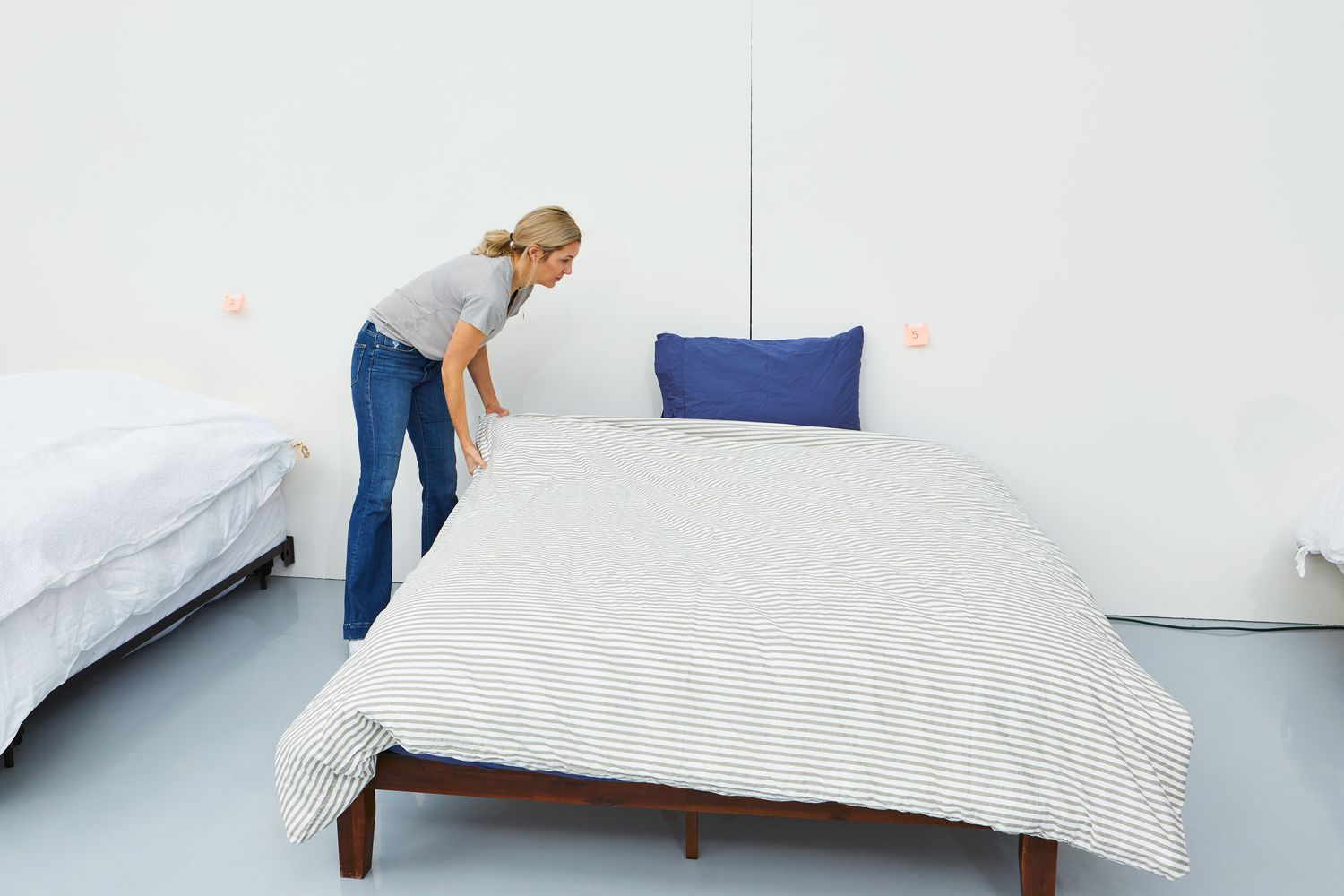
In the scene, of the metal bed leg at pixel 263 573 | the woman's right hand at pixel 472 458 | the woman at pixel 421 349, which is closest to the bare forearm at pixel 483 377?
the woman at pixel 421 349

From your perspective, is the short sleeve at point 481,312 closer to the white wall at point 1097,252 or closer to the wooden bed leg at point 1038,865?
the white wall at point 1097,252

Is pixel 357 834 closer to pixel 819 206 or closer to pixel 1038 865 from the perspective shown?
pixel 1038 865

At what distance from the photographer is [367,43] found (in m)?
3.20

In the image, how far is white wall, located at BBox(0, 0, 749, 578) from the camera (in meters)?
3.14

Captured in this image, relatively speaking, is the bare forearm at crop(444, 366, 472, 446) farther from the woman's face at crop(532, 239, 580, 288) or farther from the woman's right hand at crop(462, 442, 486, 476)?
the woman's face at crop(532, 239, 580, 288)

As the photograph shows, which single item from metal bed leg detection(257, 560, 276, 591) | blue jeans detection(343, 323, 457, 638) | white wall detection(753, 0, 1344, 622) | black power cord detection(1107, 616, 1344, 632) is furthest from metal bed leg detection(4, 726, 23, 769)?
black power cord detection(1107, 616, 1344, 632)

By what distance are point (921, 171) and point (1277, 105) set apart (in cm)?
102

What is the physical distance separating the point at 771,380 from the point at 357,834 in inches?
68.6

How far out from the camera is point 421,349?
2734 millimetres

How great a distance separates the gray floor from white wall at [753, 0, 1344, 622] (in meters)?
0.76

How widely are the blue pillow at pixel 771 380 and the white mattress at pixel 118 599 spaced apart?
1.37 meters

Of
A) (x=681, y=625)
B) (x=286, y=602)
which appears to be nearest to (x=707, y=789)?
(x=681, y=625)

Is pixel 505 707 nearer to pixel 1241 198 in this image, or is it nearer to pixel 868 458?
pixel 868 458

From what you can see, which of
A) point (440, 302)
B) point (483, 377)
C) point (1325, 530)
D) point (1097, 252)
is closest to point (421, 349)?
point (440, 302)
